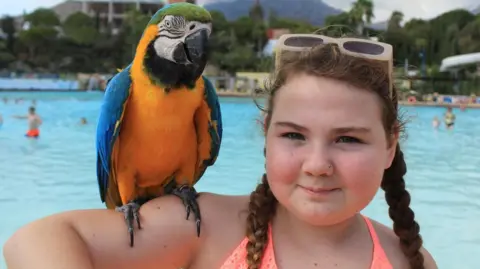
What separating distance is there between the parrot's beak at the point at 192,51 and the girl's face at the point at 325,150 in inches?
17.4

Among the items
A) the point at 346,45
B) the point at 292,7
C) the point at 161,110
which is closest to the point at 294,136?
the point at 346,45

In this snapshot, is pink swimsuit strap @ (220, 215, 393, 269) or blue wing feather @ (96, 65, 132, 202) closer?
pink swimsuit strap @ (220, 215, 393, 269)

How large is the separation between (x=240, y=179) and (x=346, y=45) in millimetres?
3979

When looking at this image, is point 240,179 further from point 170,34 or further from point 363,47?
point 363,47

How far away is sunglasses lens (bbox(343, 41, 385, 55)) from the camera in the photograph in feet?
3.05

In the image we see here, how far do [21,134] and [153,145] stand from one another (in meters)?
7.24

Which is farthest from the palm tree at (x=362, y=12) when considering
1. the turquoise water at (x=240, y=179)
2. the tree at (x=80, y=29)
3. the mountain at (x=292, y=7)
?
the mountain at (x=292, y=7)

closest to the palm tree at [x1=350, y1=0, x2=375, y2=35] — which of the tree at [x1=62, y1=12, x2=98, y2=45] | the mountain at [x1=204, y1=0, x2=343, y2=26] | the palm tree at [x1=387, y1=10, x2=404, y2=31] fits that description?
the palm tree at [x1=387, y1=10, x2=404, y2=31]

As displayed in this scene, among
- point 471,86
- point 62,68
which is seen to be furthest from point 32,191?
point 62,68

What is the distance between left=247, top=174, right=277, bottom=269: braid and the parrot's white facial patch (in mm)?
426

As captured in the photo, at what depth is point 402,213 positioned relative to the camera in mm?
1067

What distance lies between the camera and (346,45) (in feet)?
3.05

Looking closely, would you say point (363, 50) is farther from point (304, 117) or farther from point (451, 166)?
point (451, 166)

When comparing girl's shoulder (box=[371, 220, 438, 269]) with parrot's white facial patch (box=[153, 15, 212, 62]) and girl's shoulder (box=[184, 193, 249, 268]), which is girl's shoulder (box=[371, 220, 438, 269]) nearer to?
girl's shoulder (box=[184, 193, 249, 268])
